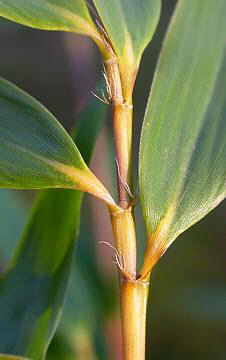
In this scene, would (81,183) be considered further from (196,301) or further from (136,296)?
(196,301)

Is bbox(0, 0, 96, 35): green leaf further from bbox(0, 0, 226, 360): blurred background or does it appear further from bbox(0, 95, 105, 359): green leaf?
bbox(0, 0, 226, 360): blurred background

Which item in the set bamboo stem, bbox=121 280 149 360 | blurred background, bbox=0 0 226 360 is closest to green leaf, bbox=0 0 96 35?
bamboo stem, bbox=121 280 149 360

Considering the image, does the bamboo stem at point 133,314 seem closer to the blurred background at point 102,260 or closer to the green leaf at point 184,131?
the green leaf at point 184,131

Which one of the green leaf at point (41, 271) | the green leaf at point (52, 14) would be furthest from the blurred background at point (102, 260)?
the green leaf at point (52, 14)

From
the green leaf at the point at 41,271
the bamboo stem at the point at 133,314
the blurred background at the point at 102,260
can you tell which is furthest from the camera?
the blurred background at the point at 102,260

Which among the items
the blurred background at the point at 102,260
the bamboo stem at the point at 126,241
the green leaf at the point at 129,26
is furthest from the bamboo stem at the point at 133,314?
the blurred background at the point at 102,260

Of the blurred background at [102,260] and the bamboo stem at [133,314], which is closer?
the bamboo stem at [133,314]

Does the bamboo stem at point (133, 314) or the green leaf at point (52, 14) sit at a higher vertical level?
the green leaf at point (52, 14)

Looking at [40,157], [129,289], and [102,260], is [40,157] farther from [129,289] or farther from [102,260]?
[102,260]

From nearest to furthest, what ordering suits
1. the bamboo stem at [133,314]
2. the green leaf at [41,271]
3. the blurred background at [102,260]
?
the bamboo stem at [133,314], the green leaf at [41,271], the blurred background at [102,260]
